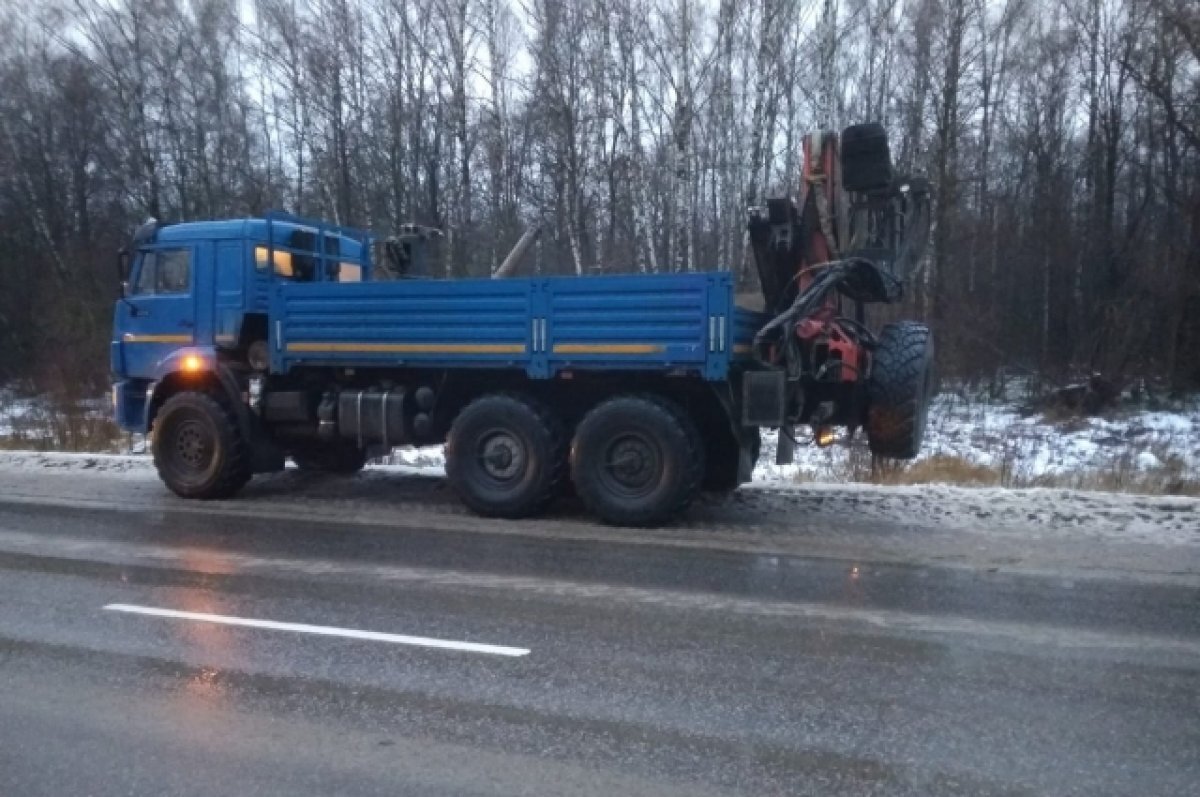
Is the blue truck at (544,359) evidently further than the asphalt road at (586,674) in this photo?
Yes

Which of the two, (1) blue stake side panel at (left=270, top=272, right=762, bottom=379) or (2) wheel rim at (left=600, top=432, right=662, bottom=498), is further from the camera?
(2) wheel rim at (left=600, top=432, right=662, bottom=498)

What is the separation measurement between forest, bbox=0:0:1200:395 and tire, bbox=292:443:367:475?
1549 centimetres

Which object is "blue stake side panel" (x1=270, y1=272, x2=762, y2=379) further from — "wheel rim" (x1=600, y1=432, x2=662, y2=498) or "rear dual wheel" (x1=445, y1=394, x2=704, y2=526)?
"wheel rim" (x1=600, y1=432, x2=662, y2=498)

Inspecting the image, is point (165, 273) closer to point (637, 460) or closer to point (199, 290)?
point (199, 290)

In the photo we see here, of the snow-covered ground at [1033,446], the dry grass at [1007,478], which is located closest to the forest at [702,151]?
the snow-covered ground at [1033,446]

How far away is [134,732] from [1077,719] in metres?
4.51

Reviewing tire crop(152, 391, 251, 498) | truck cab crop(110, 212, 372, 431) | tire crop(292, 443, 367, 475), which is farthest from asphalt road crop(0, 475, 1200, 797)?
tire crop(292, 443, 367, 475)

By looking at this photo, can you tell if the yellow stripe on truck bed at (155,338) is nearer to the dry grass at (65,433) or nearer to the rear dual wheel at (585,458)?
the rear dual wheel at (585,458)

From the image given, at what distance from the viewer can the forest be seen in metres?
31.2

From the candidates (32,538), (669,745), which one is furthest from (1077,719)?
(32,538)

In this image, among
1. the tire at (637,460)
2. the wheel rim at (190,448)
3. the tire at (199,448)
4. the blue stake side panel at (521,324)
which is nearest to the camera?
the blue stake side panel at (521,324)

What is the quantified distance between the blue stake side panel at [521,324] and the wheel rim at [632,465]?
2.47 ft

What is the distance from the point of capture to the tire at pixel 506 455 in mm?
11945

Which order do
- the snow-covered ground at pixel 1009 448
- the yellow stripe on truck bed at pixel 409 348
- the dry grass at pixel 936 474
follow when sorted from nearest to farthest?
the yellow stripe on truck bed at pixel 409 348 < the dry grass at pixel 936 474 < the snow-covered ground at pixel 1009 448
